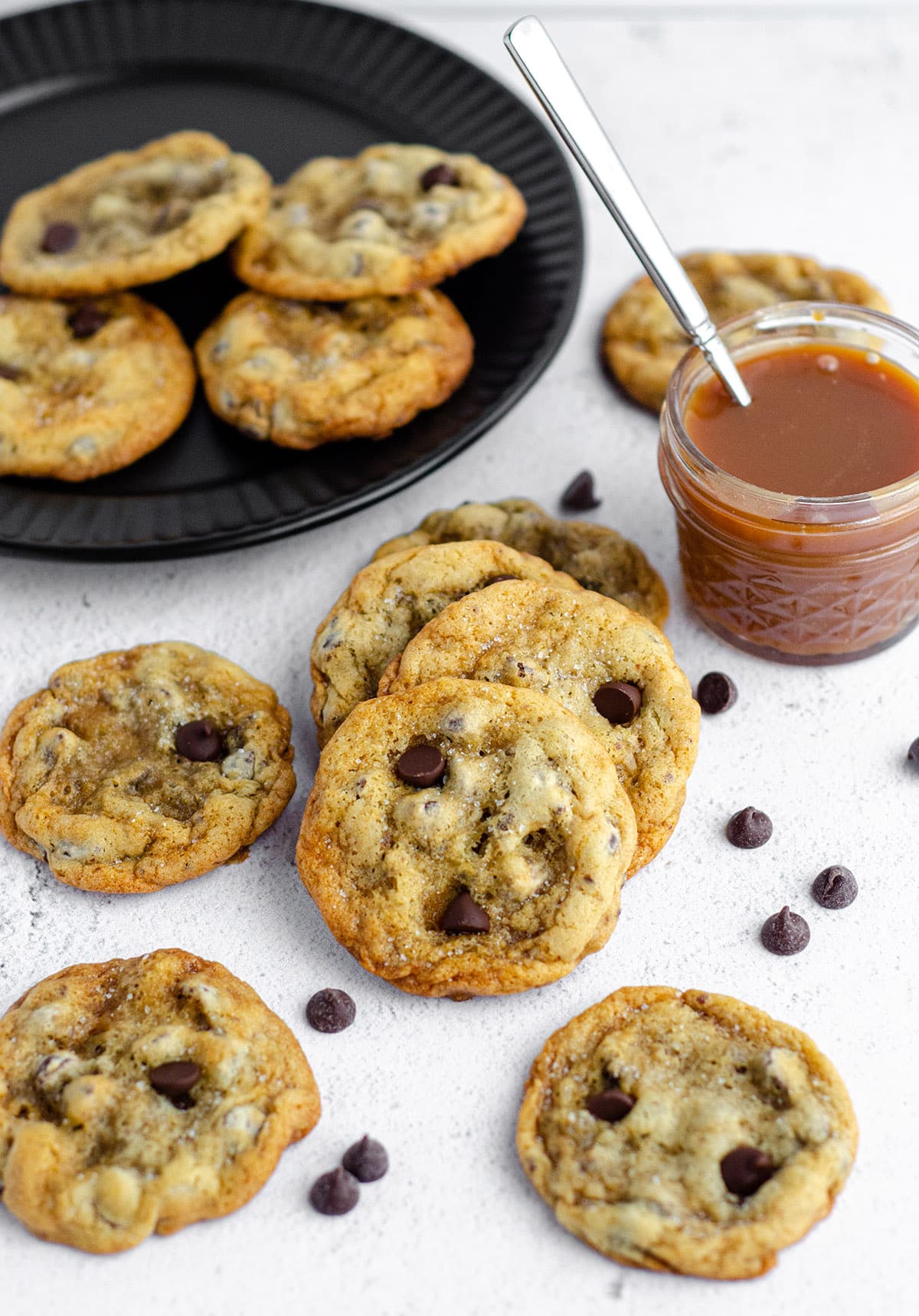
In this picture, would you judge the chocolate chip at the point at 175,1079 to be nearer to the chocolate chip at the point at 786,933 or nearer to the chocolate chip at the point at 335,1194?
the chocolate chip at the point at 335,1194

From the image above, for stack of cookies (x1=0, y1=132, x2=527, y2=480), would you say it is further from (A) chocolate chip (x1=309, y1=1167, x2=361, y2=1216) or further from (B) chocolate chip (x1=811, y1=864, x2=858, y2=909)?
(A) chocolate chip (x1=309, y1=1167, x2=361, y2=1216)

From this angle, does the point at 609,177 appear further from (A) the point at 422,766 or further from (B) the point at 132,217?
(B) the point at 132,217

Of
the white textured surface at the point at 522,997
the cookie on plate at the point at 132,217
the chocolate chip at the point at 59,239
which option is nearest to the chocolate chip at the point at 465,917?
the white textured surface at the point at 522,997

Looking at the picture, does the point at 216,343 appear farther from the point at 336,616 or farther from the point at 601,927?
the point at 601,927

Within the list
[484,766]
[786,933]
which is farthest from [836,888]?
[484,766]

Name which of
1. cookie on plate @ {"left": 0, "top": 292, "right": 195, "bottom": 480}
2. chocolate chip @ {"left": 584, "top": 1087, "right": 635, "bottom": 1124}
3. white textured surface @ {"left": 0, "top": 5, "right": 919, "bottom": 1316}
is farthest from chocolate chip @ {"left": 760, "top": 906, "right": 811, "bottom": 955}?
cookie on plate @ {"left": 0, "top": 292, "right": 195, "bottom": 480}

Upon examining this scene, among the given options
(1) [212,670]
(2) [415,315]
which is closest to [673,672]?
(1) [212,670]

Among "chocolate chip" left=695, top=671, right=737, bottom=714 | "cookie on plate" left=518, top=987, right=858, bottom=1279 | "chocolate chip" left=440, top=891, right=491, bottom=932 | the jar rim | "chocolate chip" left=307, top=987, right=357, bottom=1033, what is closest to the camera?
"cookie on plate" left=518, top=987, right=858, bottom=1279
